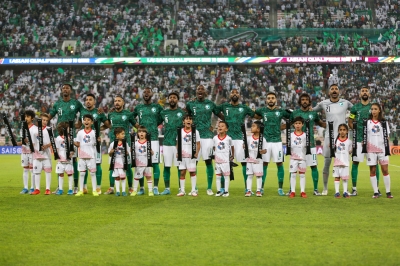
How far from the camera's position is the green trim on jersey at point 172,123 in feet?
44.0

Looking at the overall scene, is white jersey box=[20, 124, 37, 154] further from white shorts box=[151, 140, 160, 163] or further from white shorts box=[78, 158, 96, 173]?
white shorts box=[151, 140, 160, 163]

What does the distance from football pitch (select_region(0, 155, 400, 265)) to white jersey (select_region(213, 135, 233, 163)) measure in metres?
0.82

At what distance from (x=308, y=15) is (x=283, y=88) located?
7741 mm

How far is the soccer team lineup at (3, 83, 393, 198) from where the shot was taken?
42.5ft

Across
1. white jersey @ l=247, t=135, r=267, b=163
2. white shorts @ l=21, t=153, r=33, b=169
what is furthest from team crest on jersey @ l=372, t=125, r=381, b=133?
white shorts @ l=21, t=153, r=33, b=169

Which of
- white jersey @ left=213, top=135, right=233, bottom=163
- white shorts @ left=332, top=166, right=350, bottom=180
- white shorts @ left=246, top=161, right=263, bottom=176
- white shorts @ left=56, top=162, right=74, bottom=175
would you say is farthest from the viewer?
white shorts @ left=56, top=162, right=74, bottom=175

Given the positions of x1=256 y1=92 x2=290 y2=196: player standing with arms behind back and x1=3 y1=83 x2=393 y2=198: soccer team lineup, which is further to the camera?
x1=256 y1=92 x2=290 y2=196: player standing with arms behind back

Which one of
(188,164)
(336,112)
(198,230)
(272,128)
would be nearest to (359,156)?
(336,112)

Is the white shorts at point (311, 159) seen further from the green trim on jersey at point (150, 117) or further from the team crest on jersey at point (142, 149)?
the team crest on jersey at point (142, 149)

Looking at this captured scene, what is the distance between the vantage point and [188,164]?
13.2 meters

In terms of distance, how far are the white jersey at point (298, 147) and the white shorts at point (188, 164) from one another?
203 centimetres

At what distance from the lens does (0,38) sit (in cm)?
4478

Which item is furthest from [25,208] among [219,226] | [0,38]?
[0,38]

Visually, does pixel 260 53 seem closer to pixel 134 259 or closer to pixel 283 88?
pixel 283 88
